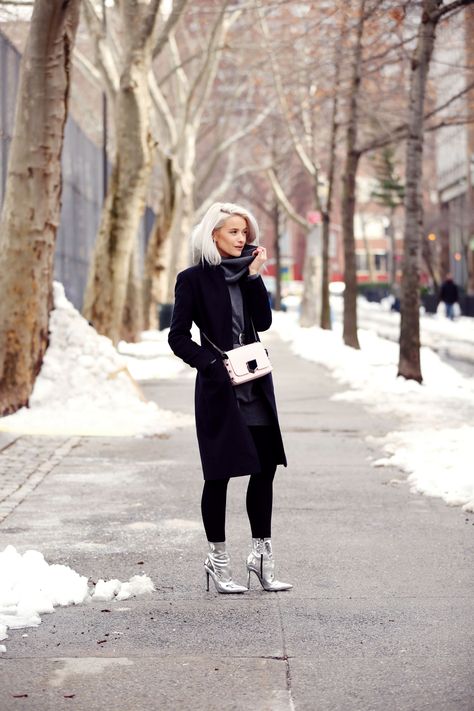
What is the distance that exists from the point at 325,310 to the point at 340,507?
29.5m

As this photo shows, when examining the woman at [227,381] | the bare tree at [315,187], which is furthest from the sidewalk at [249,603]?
the bare tree at [315,187]

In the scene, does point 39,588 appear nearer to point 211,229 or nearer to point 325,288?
point 211,229

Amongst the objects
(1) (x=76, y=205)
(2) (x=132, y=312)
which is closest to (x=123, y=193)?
(1) (x=76, y=205)

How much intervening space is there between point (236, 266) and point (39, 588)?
174cm

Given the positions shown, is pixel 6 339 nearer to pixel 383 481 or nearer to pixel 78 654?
pixel 383 481

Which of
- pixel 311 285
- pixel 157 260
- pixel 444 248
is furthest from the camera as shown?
pixel 444 248

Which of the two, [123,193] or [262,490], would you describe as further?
[123,193]

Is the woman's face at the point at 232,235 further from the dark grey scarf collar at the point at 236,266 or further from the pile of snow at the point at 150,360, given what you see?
the pile of snow at the point at 150,360

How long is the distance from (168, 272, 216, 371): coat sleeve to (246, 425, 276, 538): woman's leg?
1.43 feet

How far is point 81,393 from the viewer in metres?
15.6

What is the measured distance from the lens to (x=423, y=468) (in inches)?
428

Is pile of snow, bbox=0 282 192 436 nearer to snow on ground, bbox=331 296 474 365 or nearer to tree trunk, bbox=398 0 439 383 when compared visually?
tree trunk, bbox=398 0 439 383

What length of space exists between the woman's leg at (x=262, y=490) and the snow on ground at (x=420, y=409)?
2711 millimetres

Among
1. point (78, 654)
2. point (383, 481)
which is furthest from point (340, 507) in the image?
point (78, 654)
